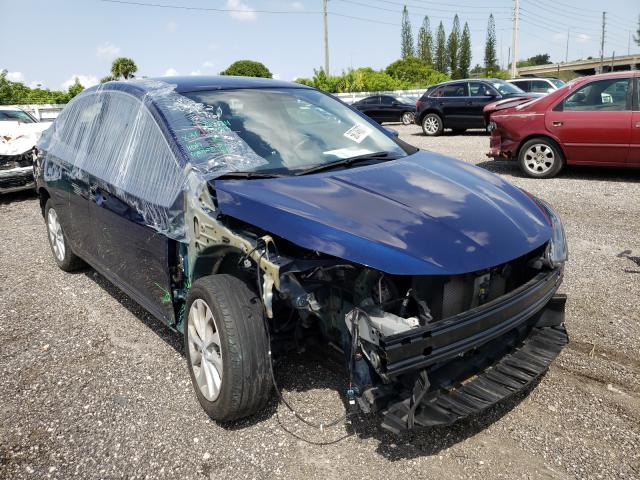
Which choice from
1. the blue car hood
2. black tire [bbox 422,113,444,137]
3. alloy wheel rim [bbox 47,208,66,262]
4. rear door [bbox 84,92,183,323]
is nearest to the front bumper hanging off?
the blue car hood

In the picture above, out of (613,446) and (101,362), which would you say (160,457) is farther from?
(613,446)

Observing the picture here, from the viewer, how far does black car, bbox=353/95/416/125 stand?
20.4 m

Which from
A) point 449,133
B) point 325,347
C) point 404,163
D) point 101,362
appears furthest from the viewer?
point 449,133

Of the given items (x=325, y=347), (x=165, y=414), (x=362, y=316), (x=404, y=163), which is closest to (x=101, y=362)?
(x=165, y=414)

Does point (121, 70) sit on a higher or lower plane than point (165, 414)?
higher

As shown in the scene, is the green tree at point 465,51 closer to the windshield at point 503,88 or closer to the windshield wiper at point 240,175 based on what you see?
the windshield at point 503,88

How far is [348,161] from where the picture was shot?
10.0 feet

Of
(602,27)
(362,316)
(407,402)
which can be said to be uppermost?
(602,27)

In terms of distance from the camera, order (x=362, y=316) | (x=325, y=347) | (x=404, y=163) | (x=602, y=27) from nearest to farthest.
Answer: (x=362, y=316) → (x=325, y=347) → (x=404, y=163) → (x=602, y=27)

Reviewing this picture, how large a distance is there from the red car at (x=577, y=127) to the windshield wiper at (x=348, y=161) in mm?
5626

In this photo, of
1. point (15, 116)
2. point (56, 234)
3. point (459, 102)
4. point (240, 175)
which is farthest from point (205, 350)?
point (459, 102)

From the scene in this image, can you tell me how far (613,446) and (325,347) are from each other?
1416mm

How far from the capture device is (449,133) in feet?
53.1

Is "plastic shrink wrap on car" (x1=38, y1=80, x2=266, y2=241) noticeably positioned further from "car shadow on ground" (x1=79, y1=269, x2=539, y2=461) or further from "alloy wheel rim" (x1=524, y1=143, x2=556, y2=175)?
"alloy wheel rim" (x1=524, y1=143, x2=556, y2=175)
